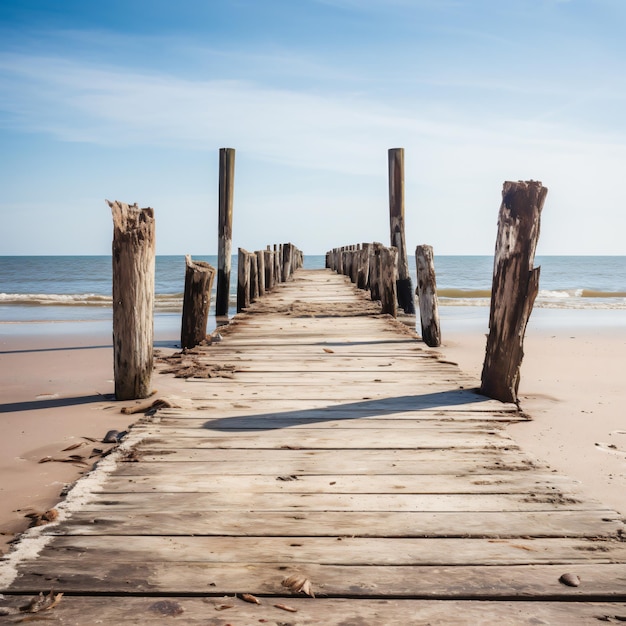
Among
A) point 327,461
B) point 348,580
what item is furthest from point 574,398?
point 348,580

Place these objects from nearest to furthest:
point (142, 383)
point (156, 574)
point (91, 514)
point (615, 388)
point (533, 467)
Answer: point (156, 574) < point (91, 514) < point (533, 467) < point (142, 383) < point (615, 388)

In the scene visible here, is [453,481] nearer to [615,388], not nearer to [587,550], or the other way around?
[587,550]

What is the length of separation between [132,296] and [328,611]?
3.73 m

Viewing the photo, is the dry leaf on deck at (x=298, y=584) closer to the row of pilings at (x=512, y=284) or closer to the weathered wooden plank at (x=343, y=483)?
the weathered wooden plank at (x=343, y=483)

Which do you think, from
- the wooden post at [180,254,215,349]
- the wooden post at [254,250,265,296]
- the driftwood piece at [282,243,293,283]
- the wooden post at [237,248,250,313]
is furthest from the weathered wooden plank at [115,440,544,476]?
the driftwood piece at [282,243,293,283]

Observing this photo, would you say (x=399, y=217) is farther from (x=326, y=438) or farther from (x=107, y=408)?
(x=326, y=438)

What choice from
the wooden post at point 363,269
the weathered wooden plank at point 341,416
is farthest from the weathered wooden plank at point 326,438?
the wooden post at point 363,269

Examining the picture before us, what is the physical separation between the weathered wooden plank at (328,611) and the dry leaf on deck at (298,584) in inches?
1.2

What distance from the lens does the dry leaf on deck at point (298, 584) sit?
6.51 ft

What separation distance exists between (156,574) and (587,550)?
4.91ft

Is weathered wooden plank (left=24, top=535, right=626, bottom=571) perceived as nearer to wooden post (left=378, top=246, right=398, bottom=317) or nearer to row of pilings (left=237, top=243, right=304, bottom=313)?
wooden post (left=378, top=246, right=398, bottom=317)

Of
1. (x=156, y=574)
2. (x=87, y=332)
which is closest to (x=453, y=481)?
(x=156, y=574)

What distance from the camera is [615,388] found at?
7.58m

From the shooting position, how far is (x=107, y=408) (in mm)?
5301
